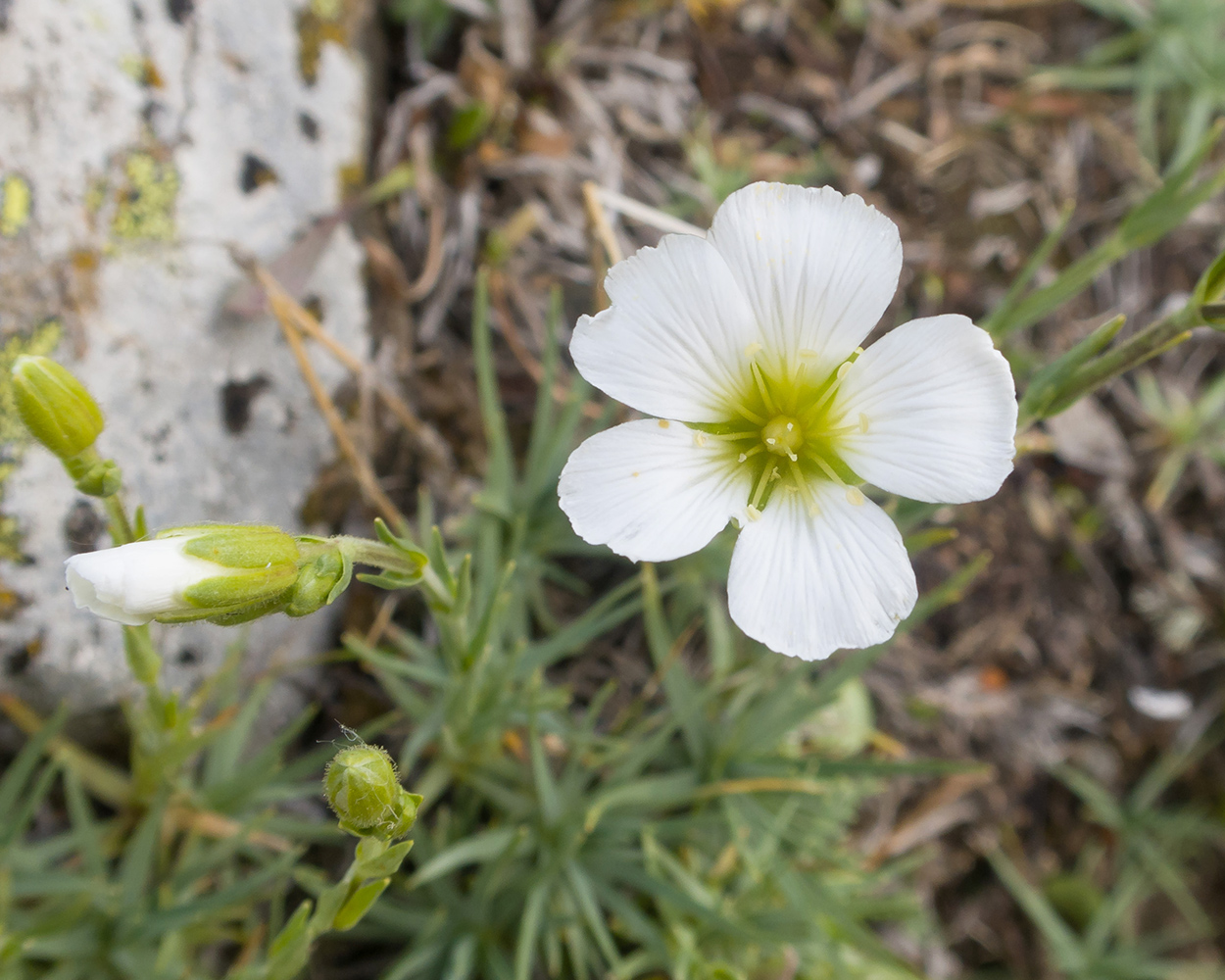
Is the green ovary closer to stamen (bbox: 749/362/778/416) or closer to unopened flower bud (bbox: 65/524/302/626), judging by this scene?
stamen (bbox: 749/362/778/416)

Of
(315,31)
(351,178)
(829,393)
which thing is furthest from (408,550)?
(315,31)

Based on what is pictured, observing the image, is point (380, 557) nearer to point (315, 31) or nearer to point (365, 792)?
point (365, 792)

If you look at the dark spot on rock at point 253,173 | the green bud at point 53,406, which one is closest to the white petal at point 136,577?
the green bud at point 53,406

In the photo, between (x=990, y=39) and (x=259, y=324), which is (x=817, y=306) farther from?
(x=990, y=39)

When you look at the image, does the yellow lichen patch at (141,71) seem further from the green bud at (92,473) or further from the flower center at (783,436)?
the flower center at (783,436)

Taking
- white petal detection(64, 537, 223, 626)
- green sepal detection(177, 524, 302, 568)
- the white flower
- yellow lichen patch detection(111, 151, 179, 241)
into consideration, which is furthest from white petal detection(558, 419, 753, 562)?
yellow lichen patch detection(111, 151, 179, 241)

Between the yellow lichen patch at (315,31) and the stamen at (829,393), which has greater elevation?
the yellow lichen patch at (315,31)

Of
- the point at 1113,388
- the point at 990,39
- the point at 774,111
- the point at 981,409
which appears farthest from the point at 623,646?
the point at 990,39
